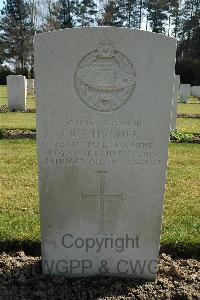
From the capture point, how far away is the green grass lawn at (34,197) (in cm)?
445

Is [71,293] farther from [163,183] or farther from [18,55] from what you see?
[18,55]

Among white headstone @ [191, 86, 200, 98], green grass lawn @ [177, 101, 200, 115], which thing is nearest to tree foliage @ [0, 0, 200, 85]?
white headstone @ [191, 86, 200, 98]

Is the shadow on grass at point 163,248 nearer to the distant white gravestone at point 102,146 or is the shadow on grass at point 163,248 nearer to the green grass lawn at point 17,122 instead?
the distant white gravestone at point 102,146

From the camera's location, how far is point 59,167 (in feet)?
11.2

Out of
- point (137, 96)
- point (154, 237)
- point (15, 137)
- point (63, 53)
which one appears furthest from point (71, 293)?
point (15, 137)

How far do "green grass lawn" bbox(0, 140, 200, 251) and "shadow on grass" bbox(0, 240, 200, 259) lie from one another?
3 centimetres

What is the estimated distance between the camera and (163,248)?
4199 millimetres

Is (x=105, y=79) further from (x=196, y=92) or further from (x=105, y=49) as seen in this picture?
(x=196, y=92)

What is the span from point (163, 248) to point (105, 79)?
1.90m

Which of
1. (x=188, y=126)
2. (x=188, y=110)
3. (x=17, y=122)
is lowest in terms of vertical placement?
(x=188, y=126)

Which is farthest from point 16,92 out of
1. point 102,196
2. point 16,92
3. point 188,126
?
point 102,196

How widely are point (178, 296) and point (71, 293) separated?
2.82ft

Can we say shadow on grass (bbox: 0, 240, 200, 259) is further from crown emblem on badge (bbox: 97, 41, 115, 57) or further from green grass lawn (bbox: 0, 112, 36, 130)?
green grass lawn (bbox: 0, 112, 36, 130)

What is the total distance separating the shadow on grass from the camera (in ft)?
13.6
